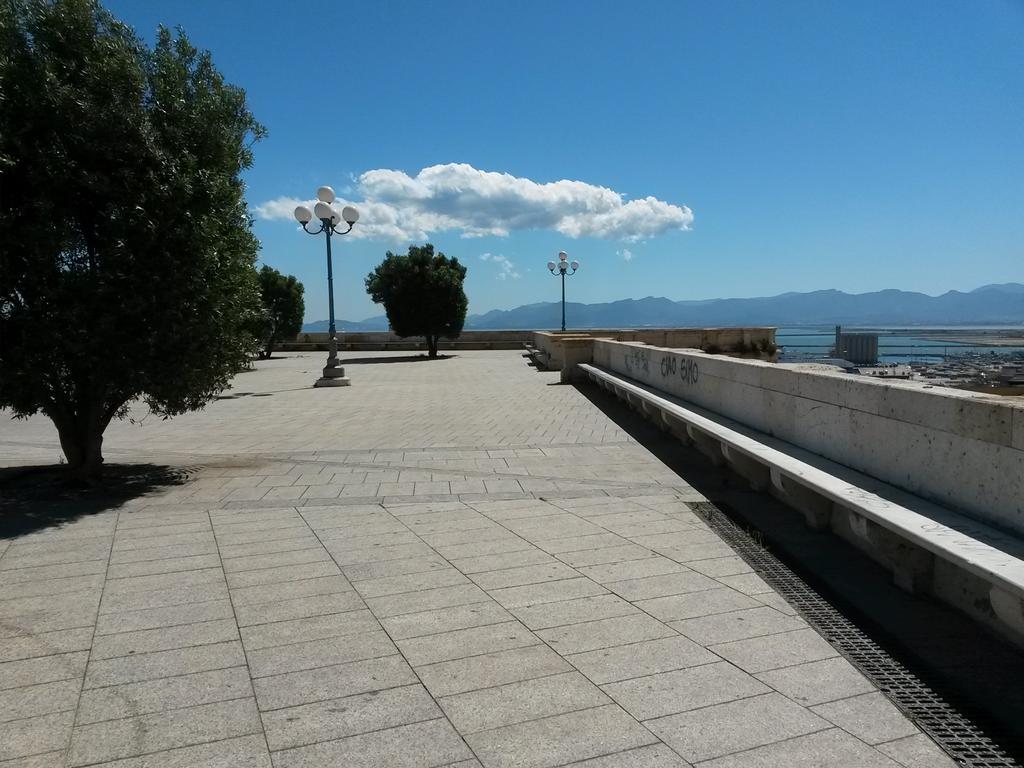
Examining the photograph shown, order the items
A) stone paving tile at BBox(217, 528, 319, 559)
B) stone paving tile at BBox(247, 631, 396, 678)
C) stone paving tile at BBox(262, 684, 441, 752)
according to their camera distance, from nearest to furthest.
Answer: stone paving tile at BBox(262, 684, 441, 752)
stone paving tile at BBox(247, 631, 396, 678)
stone paving tile at BBox(217, 528, 319, 559)

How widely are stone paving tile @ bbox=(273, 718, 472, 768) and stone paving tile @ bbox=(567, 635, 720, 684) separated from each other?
77cm

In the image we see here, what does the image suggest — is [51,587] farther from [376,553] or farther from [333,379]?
[333,379]

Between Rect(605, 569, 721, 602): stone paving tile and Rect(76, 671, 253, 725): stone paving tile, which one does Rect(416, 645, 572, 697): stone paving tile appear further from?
Rect(605, 569, 721, 602): stone paving tile

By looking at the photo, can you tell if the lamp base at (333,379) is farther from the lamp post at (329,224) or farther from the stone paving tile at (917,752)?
the stone paving tile at (917,752)

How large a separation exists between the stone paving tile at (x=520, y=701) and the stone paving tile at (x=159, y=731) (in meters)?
0.79

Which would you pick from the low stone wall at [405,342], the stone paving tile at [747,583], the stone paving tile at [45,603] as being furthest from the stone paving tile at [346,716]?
the low stone wall at [405,342]

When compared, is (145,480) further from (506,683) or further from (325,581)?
(506,683)

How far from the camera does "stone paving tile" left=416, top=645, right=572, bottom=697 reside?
122 inches

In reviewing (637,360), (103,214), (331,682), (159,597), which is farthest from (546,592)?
(637,360)

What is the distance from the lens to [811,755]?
252 cm

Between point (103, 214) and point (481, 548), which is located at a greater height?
point (103, 214)

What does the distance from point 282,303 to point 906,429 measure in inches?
1479

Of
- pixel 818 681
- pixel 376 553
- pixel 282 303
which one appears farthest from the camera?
pixel 282 303

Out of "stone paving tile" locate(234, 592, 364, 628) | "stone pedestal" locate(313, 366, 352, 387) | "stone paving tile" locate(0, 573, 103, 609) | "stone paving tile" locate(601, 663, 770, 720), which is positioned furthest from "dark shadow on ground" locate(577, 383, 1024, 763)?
"stone pedestal" locate(313, 366, 352, 387)
